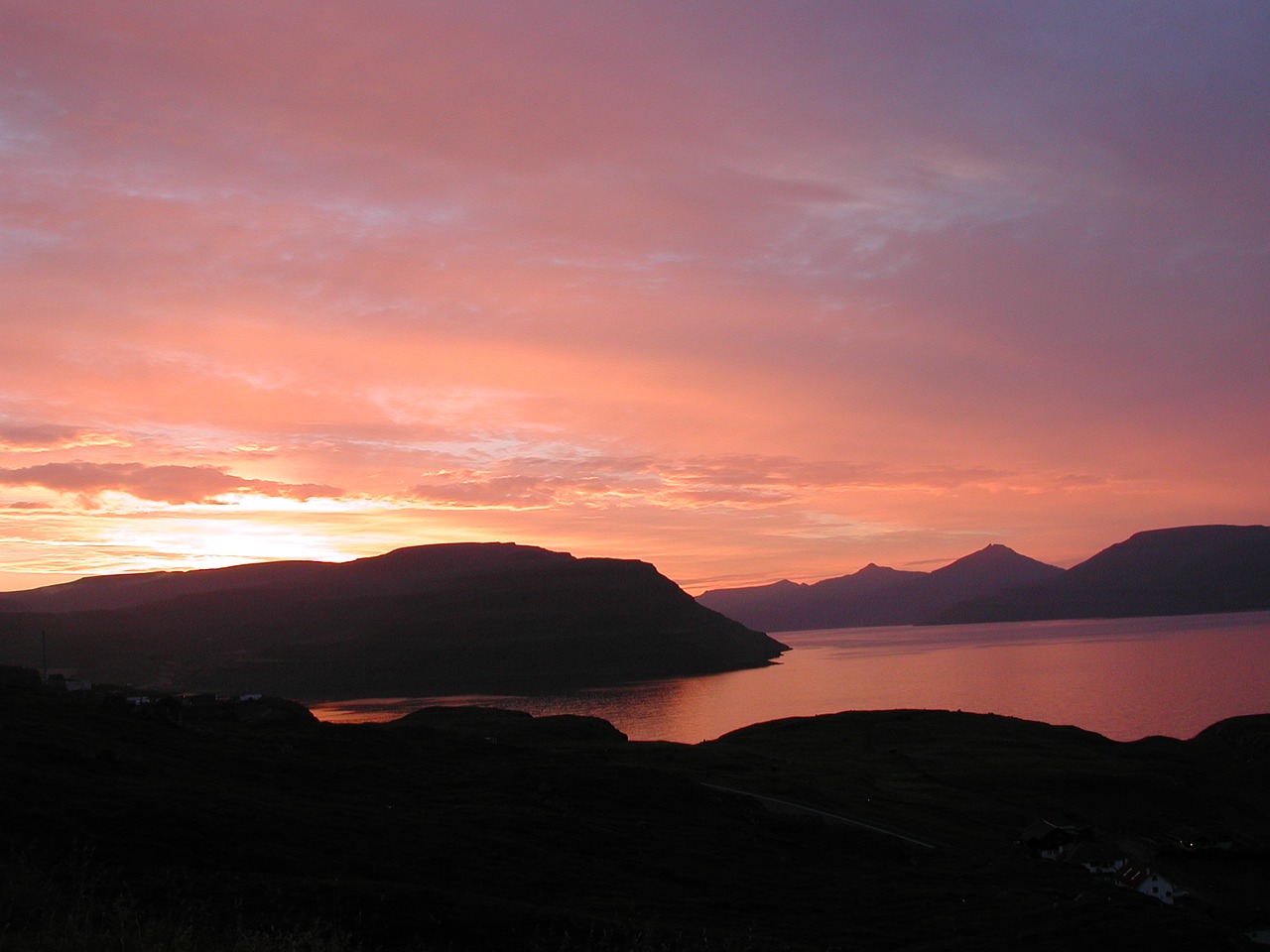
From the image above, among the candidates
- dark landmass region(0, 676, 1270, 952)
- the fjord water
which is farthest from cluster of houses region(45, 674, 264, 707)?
the fjord water

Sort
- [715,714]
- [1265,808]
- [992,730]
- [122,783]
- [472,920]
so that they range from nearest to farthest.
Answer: [472,920]
[122,783]
[1265,808]
[992,730]
[715,714]

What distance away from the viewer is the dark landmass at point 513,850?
22.8 metres

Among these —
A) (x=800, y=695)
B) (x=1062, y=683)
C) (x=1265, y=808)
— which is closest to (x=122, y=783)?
(x=1265, y=808)

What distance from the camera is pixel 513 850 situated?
33.7 meters

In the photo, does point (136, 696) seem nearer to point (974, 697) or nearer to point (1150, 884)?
point (1150, 884)

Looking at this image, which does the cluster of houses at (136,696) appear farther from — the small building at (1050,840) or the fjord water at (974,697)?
the fjord water at (974,697)

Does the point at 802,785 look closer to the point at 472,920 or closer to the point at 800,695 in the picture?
the point at 472,920

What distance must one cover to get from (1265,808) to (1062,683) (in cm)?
8428

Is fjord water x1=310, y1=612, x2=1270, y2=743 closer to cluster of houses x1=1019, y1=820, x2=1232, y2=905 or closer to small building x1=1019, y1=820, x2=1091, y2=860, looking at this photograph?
cluster of houses x1=1019, y1=820, x2=1232, y2=905

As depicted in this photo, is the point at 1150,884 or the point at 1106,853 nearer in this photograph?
the point at 1150,884

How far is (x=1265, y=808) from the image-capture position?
72812mm

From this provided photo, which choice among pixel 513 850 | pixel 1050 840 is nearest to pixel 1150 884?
pixel 1050 840

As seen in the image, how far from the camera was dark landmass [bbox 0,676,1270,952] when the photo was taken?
74.6 ft

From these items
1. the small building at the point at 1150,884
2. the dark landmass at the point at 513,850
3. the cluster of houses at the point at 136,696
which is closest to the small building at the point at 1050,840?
the dark landmass at the point at 513,850
